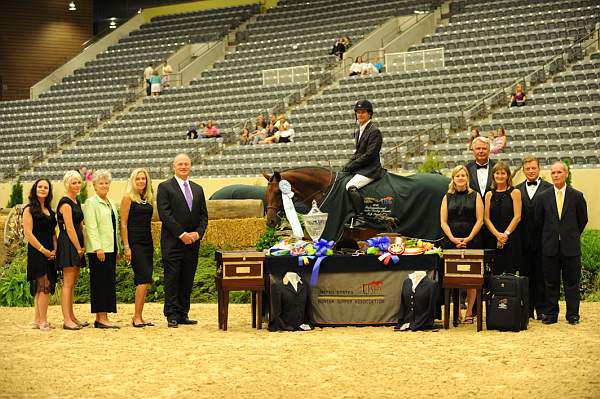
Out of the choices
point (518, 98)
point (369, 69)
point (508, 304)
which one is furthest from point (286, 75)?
point (508, 304)

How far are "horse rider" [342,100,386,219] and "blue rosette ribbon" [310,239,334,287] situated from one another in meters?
0.92

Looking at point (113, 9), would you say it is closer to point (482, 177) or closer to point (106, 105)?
point (106, 105)

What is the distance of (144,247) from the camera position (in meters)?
11.2

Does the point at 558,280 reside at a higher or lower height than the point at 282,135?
lower

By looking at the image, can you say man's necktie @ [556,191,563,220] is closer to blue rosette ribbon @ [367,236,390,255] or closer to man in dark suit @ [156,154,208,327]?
blue rosette ribbon @ [367,236,390,255]

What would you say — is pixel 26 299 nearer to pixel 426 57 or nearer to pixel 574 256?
pixel 574 256

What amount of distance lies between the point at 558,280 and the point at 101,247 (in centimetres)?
488

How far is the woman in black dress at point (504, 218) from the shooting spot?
11.0 meters

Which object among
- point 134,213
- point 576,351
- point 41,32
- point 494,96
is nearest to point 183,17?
point 41,32

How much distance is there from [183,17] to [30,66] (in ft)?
19.8

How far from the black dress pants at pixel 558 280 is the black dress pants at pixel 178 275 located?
382cm

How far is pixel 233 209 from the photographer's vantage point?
57.3 ft

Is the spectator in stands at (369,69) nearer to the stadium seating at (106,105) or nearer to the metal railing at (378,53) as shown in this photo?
the metal railing at (378,53)

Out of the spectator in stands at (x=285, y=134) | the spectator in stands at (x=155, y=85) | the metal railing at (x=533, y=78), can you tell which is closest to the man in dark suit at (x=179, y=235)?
the metal railing at (x=533, y=78)
